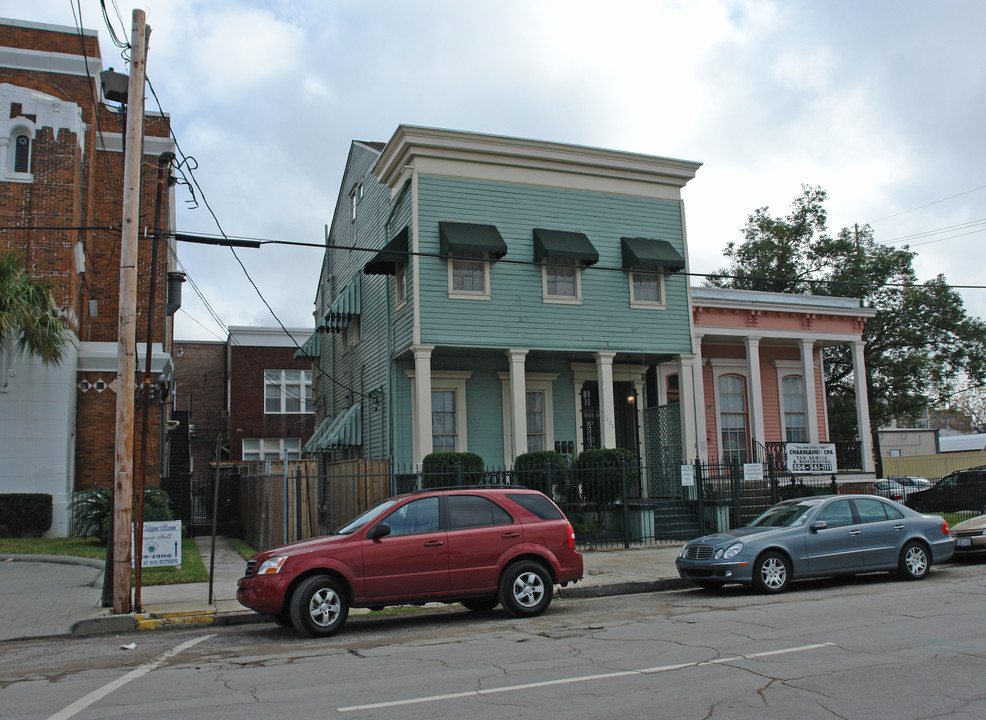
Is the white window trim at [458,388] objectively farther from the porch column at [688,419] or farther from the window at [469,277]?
the porch column at [688,419]

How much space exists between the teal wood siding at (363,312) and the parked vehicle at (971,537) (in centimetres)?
1239

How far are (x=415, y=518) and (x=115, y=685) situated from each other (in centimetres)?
394

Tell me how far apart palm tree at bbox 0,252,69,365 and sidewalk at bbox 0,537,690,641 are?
4.98 meters

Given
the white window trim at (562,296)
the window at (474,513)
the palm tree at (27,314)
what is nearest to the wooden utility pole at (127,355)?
the window at (474,513)

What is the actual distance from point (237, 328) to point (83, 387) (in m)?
21.1

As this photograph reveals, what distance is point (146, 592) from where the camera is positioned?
42.2 ft

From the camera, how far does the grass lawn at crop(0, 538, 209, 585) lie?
1415 centimetres

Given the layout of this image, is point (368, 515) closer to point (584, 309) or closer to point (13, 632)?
point (13, 632)

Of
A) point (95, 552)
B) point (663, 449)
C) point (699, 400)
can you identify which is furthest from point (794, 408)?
point (95, 552)

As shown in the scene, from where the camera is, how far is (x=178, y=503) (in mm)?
23406

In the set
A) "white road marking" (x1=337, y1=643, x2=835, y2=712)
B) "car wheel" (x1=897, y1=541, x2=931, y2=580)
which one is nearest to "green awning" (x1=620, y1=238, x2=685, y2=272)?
"car wheel" (x1=897, y1=541, x2=931, y2=580)

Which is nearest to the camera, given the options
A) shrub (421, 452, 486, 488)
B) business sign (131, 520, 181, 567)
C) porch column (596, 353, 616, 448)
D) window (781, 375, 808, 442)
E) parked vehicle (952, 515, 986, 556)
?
business sign (131, 520, 181, 567)

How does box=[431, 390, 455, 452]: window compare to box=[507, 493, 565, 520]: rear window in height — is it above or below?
above

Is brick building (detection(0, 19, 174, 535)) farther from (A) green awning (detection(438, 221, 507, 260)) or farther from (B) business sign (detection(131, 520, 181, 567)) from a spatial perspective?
(A) green awning (detection(438, 221, 507, 260))
